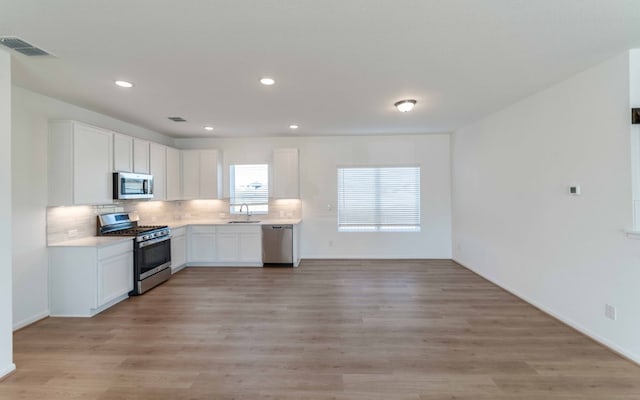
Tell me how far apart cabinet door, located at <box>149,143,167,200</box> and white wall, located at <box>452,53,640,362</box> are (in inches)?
223

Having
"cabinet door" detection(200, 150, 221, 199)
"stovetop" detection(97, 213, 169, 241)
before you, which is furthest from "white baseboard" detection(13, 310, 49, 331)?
"cabinet door" detection(200, 150, 221, 199)

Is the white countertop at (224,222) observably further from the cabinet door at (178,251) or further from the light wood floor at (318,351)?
the light wood floor at (318,351)

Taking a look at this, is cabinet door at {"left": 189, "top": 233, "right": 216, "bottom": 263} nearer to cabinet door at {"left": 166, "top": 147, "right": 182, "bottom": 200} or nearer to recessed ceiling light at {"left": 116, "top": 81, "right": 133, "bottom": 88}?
cabinet door at {"left": 166, "top": 147, "right": 182, "bottom": 200}

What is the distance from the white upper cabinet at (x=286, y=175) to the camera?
6.14 meters

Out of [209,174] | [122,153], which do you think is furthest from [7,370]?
[209,174]

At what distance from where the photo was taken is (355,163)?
629 centimetres

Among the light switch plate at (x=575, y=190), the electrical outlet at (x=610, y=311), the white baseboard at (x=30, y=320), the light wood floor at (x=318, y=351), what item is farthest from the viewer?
the white baseboard at (x=30, y=320)

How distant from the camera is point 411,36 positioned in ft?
7.36

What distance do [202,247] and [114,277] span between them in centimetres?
204

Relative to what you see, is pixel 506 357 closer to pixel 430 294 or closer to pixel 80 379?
pixel 430 294

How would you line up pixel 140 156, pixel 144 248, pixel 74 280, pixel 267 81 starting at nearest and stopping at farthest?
1. pixel 267 81
2. pixel 74 280
3. pixel 144 248
4. pixel 140 156

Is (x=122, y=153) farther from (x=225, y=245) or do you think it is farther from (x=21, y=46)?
(x=225, y=245)

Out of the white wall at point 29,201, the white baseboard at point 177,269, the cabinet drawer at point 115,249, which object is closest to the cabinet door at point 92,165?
the white wall at point 29,201

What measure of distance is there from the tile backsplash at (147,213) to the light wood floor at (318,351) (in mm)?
1133
